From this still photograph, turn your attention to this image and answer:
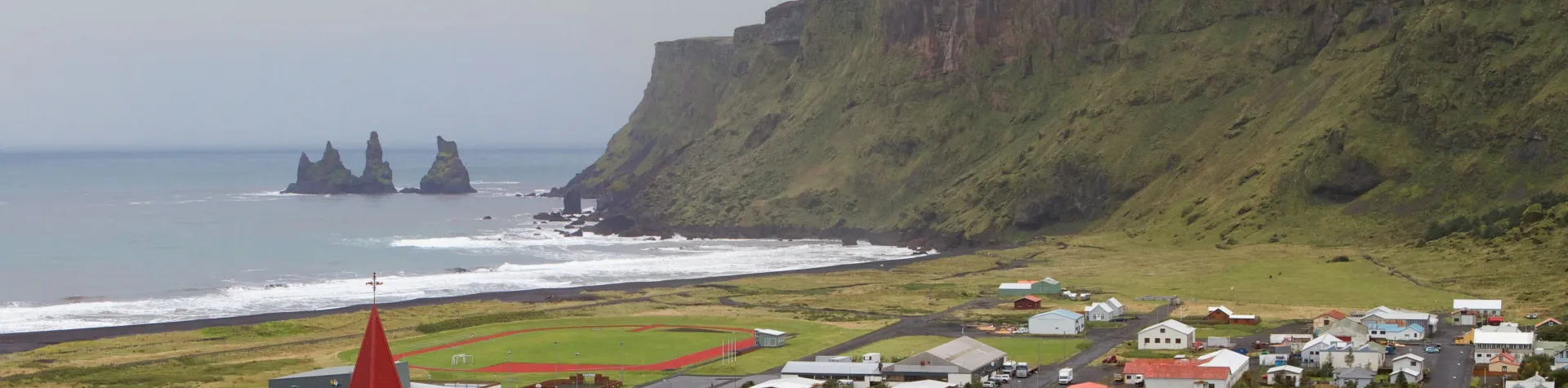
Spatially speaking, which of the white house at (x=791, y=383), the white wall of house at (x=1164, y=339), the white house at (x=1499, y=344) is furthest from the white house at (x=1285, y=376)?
the white house at (x=791, y=383)

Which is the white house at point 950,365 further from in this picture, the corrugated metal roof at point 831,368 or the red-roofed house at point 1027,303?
the red-roofed house at point 1027,303

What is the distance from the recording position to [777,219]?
18762cm

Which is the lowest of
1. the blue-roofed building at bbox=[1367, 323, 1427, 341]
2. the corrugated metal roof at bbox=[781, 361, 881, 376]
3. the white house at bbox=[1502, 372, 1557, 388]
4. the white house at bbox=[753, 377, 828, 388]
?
the white house at bbox=[753, 377, 828, 388]

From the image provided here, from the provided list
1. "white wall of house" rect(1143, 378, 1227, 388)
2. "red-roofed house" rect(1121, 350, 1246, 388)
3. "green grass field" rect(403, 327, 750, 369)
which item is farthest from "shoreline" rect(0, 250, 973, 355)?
"white wall of house" rect(1143, 378, 1227, 388)

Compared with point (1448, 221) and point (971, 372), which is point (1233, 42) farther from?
point (971, 372)

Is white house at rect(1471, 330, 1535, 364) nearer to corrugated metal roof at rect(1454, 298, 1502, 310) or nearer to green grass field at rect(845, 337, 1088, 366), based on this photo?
corrugated metal roof at rect(1454, 298, 1502, 310)

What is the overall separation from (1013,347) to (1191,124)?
8717 cm

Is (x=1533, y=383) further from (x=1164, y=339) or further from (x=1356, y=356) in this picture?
(x=1164, y=339)

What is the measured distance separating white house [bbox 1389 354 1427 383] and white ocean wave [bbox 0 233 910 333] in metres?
68.6

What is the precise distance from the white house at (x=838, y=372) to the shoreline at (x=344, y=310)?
41.6m

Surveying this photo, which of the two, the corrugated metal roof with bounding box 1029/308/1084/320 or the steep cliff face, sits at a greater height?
the steep cliff face

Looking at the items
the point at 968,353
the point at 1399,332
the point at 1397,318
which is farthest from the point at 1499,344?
the point at 968,353

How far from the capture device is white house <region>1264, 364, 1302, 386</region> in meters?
69.7

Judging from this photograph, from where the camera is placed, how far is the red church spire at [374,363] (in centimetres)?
3931
